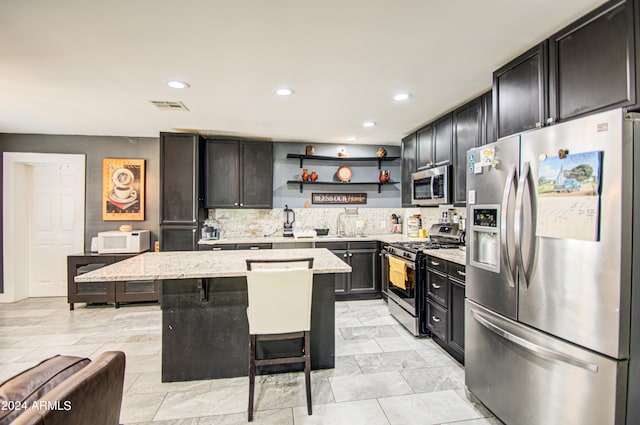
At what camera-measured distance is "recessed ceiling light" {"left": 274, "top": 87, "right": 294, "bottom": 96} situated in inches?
108

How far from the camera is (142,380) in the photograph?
235 cm

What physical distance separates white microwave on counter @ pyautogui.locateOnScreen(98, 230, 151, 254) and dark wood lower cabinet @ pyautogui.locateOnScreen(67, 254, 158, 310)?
0.07 m

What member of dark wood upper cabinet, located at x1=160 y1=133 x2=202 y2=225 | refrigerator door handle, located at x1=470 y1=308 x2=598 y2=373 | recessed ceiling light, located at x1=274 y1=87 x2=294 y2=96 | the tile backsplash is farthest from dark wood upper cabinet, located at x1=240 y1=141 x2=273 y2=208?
refrigerator door handle, located at x1=470 y1=308 x2=598 y2=373

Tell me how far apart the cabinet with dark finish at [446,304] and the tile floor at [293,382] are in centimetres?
16

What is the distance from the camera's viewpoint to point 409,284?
3242mm

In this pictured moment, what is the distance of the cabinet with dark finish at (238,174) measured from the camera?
4.45 m

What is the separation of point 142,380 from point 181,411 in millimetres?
607

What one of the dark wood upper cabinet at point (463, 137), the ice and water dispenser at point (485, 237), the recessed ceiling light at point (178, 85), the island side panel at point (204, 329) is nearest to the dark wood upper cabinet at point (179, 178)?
the recessed ceiling light at point (178, 85)

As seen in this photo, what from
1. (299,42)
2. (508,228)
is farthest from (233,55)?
(508,228)

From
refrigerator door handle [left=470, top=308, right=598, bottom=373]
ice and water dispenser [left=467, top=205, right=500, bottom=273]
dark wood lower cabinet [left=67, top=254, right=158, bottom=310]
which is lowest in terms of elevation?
dark wood lower cabinet [left=67, top=254, right=158, bottom=310]

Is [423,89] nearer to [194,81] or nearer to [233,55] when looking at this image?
[233,55]

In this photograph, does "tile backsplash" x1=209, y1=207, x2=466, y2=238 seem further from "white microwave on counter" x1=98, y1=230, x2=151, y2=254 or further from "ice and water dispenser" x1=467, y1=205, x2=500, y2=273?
"ice and water dispenser" x1=467, y1=205, x2=500, y2=273

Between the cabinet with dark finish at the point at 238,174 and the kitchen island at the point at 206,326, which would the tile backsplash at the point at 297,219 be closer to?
the cabinet with dark finish at the point at 238,174

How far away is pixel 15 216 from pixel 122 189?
1.52 meters
